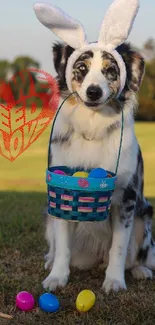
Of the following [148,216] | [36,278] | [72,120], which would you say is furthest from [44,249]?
[72,120]

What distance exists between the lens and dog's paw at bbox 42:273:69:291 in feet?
11.7

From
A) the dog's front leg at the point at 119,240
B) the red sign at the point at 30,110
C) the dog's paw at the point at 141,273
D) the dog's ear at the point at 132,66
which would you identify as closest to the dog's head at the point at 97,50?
the dog's ear at the point at 132,66

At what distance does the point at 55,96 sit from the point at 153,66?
3008cm

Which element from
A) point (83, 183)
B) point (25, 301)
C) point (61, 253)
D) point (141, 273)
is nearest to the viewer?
point (83, 183)

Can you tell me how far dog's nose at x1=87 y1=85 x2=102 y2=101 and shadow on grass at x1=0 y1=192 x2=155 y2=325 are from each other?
4.40 ft

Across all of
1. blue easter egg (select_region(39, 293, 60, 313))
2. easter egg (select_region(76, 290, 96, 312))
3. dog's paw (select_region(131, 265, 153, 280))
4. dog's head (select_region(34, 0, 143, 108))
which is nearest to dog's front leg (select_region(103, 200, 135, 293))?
dog's paw (select_region(131, 265, 153, 280))

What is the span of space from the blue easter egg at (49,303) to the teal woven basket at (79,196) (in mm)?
516

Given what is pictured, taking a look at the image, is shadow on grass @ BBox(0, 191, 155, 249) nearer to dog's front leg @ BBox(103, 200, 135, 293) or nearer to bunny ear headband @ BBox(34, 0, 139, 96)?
dog's front leg @ BBox(103, 200, 135, 293)

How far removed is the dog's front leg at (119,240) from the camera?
369cm

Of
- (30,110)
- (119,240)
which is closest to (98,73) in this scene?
(30,110)

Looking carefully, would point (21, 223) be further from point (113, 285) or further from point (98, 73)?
point (98, 73)

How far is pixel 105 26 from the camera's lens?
10.8ft

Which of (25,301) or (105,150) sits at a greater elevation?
(105,150)

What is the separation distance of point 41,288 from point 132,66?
171cm
